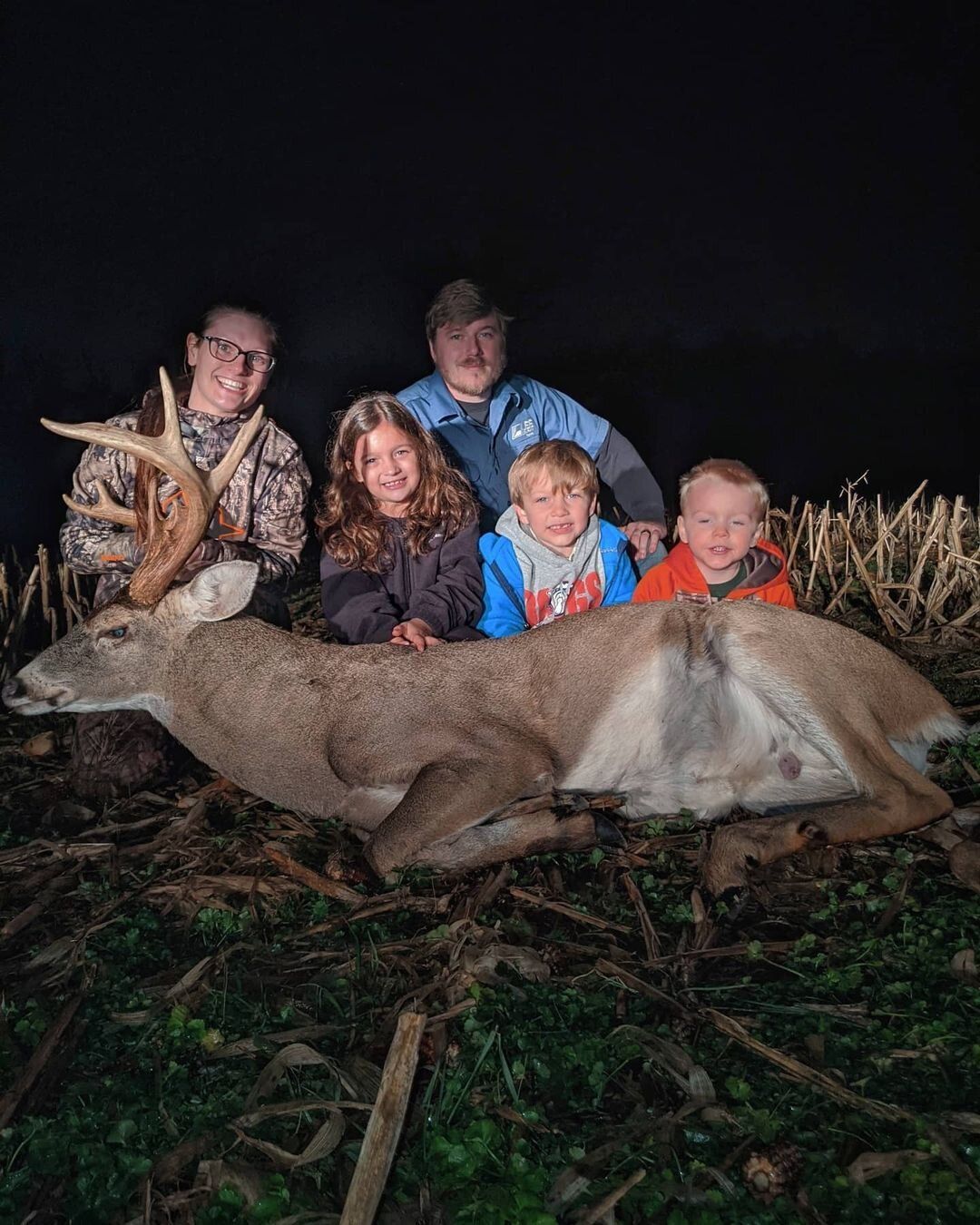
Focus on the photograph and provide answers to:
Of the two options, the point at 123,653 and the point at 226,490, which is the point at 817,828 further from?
the point at 226,490

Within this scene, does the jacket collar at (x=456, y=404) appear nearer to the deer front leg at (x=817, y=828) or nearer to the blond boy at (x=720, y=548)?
the blond boy at (x=720, y=548)

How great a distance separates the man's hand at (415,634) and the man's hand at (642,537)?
1432 millimetres

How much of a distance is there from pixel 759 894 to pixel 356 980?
1.27m

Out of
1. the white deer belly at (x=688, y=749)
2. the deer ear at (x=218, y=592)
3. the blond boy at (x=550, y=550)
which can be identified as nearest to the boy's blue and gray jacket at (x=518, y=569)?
the blond boy at (x=550, y=550)

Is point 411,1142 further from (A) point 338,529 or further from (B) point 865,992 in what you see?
(A) point 338,529

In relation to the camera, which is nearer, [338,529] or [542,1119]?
[542,1119]

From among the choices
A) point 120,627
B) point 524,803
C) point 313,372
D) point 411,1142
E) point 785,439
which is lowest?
point 411,1142

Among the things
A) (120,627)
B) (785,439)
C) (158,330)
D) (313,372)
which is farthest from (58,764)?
(785,439)

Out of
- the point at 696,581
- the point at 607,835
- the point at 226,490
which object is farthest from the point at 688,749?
the point at 226,490

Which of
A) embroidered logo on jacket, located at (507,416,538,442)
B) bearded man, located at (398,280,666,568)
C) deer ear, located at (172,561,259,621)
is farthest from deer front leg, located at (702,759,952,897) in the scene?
embroidered logo on jacket, located at (507,416,538,442)

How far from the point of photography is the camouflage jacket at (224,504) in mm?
4871

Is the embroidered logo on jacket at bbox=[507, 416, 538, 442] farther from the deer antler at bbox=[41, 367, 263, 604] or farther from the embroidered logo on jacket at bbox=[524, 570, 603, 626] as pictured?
the deer antler at bbox=[41, 367, 263, 604]

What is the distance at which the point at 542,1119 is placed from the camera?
218 cm

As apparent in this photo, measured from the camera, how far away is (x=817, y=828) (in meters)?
3.23
